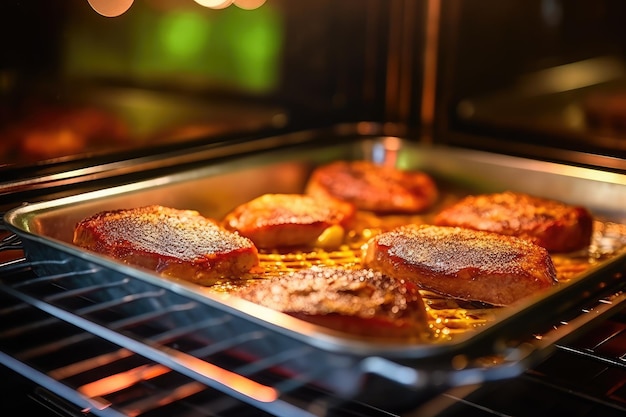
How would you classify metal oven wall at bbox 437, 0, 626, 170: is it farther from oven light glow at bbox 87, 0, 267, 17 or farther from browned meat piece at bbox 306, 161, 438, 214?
oven light glow at bbox 87, 0, 267, 17

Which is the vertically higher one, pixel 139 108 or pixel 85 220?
pixel 139 108

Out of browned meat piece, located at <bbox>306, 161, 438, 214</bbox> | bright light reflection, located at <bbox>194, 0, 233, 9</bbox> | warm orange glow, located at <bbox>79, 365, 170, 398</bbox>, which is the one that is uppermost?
bright light reflection, located at <bbox>194, 0, 233, 9</bbox>

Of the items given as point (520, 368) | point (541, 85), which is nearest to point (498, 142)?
point (541, 85)

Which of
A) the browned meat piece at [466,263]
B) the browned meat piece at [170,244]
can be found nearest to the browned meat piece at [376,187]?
the browned meat piece at [466,263]

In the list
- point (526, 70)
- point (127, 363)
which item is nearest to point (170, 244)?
point (127, 363)

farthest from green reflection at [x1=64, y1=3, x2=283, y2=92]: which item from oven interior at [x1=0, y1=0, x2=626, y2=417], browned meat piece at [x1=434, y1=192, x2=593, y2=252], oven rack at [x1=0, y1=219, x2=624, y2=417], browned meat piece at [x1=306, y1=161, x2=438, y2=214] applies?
browned meat piece at [x1=434, y1=192, x2=593, y2=252]

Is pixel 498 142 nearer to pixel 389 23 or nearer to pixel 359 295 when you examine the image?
pixel 389 23
